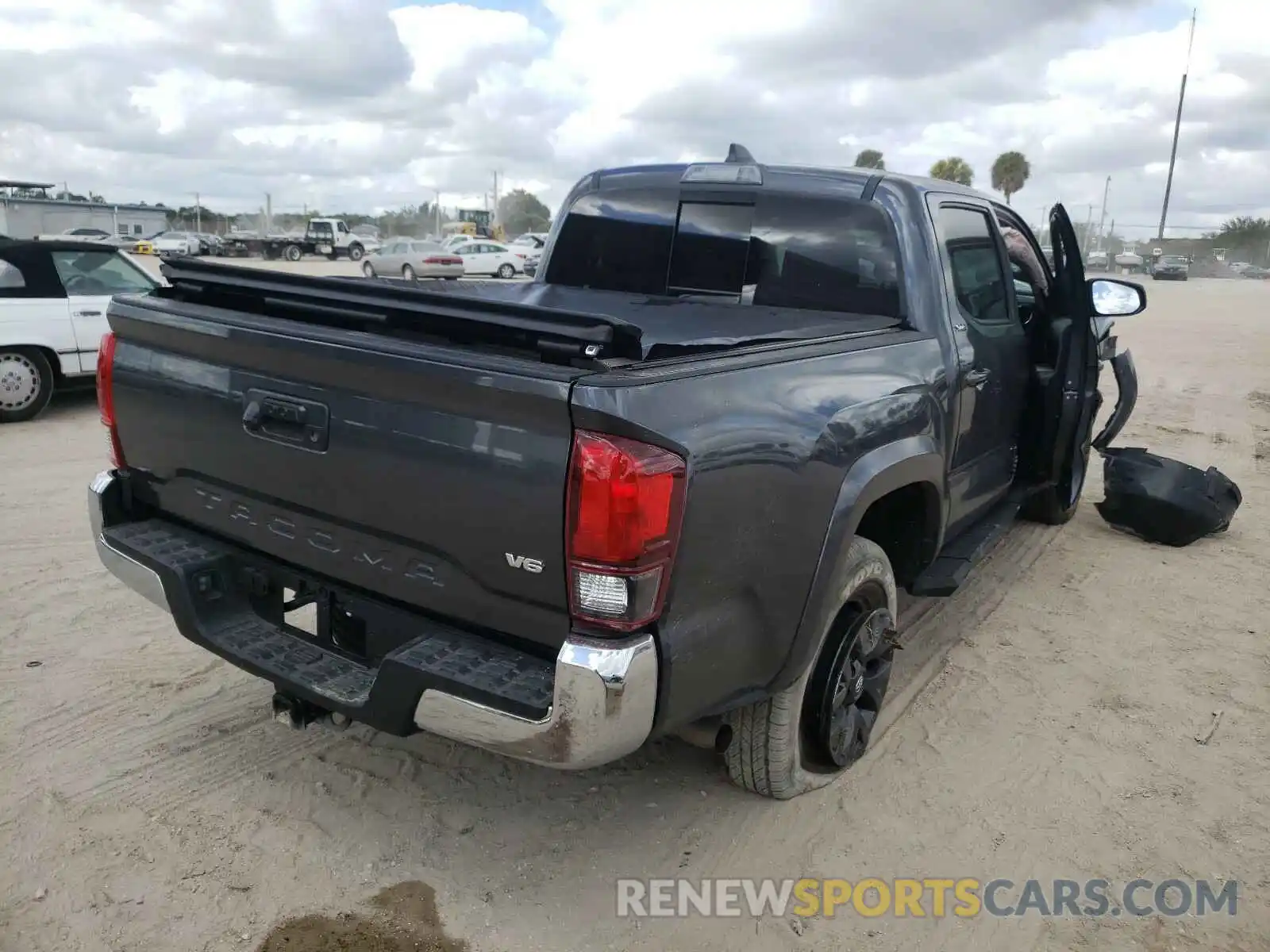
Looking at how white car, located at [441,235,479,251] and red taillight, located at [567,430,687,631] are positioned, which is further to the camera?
white car, located at [441,235,479,251]

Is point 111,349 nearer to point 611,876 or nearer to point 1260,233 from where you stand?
point 611,876

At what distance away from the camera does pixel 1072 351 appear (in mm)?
4754

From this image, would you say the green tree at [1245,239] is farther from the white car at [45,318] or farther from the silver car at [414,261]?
the white car at [45,318]

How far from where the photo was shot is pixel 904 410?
10.5 feet

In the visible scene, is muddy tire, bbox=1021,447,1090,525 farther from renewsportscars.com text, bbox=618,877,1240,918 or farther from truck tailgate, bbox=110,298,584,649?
truck tailgate, bbox=110,298,584,649

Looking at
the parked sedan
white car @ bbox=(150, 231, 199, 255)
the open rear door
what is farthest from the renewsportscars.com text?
the parked sedan

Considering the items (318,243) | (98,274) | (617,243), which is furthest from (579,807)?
(318,243)

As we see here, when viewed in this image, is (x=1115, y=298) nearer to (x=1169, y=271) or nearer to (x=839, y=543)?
(x=839, y=543)

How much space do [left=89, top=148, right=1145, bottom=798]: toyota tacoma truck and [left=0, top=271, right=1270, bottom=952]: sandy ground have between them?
13.6 inches

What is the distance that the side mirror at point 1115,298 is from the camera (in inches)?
184

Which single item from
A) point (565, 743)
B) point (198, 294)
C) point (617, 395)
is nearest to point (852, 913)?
point (565, 743)

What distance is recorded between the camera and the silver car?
30.7 meters

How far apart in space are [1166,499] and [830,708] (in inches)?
151

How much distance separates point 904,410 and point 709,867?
1.58 metres
